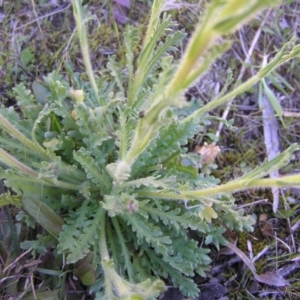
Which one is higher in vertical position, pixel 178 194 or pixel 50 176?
pixel 50 176

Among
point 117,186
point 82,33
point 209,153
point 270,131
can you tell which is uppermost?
point 82,33

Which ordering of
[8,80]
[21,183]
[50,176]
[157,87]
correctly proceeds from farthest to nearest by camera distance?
[8,80]
[21,183]
[50,176]
[157,87]

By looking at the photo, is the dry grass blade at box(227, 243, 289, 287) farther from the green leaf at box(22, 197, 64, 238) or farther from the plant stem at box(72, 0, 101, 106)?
the plant stem at box(72, 0, 101, 106)

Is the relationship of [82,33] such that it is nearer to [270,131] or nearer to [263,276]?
[270,131]

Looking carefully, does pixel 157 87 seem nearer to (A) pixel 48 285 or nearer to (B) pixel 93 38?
(A) pixel 48 285

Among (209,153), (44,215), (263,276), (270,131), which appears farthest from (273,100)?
(44,215)

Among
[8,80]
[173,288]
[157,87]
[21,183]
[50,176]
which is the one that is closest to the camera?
[157,87]

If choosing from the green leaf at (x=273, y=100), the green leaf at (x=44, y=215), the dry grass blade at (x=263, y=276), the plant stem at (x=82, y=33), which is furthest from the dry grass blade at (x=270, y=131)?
the green leaf at (x=44, y=215)

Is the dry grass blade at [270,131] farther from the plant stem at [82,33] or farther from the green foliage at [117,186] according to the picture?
the plant stem at [82,33]

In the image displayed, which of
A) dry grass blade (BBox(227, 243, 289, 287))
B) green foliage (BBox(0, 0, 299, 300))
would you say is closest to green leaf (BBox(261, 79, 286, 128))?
green foliage (BBox(0, 0, 299, 300))

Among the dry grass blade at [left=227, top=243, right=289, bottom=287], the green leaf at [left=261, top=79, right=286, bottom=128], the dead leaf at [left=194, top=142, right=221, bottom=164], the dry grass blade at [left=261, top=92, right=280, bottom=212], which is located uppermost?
the dead leaf at [left=194, top=142, right=221, bottom=164]

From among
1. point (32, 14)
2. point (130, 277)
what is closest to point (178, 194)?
point (130, 277)
